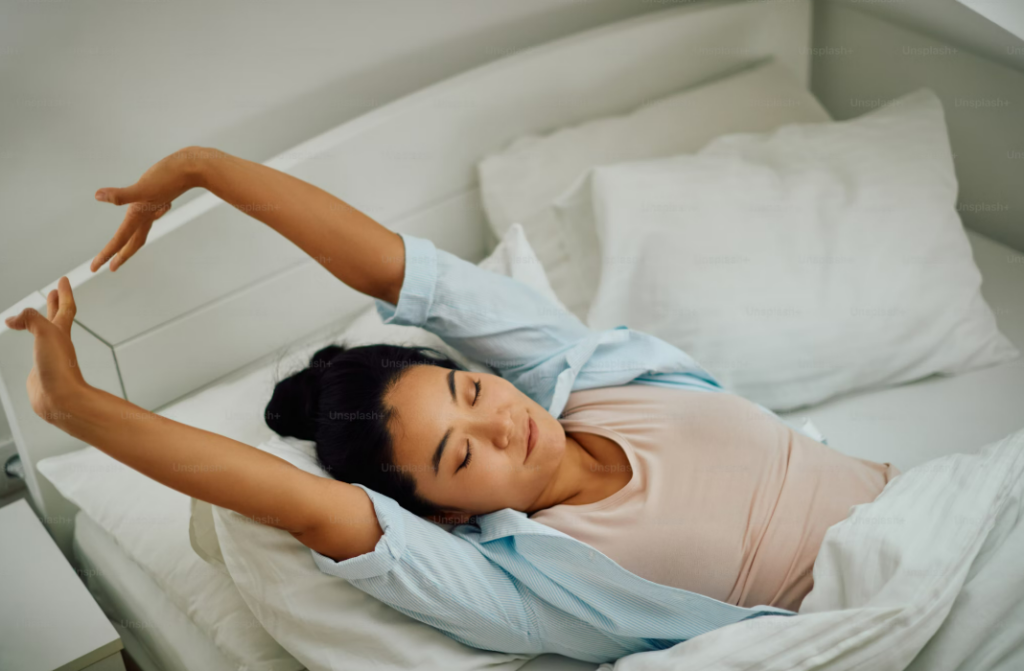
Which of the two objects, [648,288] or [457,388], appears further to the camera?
[648,288]

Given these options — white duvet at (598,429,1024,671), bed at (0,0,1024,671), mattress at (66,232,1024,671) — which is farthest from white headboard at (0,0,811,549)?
white duvet at (598,429,1024,671)

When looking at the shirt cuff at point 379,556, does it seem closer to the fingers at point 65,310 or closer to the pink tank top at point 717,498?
the pink tank top at point 717,498

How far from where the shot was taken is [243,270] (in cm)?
129

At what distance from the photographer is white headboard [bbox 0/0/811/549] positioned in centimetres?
119

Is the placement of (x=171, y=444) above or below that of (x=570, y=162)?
below

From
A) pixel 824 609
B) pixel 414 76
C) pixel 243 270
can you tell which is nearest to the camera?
pixel 824 609

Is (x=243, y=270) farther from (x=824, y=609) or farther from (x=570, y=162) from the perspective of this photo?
(x=824, y=609)

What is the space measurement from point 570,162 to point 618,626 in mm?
893

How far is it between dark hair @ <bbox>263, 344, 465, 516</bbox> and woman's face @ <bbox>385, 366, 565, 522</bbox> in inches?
0.7

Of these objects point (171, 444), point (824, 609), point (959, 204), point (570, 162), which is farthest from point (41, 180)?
point (959, 204)

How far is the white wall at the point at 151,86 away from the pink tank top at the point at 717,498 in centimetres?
69

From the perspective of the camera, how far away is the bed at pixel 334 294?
1154 mm

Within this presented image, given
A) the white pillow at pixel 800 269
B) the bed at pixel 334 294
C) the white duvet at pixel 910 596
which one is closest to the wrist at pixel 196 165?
the bed at pixel 334 294

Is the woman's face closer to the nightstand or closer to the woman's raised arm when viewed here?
the woman's raised arm
